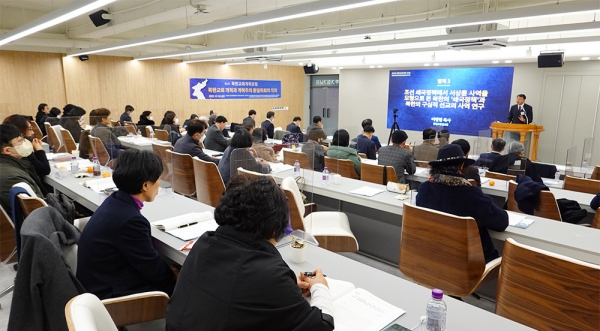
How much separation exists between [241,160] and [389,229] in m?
1.60

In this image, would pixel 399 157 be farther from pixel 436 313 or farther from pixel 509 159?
pixel 436 313

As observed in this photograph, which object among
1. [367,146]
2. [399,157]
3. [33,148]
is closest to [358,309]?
[399,157]

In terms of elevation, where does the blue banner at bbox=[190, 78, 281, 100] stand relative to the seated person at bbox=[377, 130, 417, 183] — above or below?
above

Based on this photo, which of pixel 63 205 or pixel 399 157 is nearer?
pixel 63 205

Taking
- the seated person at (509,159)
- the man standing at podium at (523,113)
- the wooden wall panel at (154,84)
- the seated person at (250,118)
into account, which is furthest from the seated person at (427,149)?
the wooden wall panel at (154,84)

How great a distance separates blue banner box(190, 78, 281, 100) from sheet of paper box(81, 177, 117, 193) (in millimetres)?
9607

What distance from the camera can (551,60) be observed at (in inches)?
311

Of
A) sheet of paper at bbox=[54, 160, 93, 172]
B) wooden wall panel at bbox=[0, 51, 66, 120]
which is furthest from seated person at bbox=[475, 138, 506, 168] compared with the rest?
wooden wall panel at bbox=[0, 51, 66, 120]

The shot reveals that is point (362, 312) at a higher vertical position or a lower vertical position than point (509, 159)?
lower

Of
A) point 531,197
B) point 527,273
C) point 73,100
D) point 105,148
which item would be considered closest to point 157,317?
point 527,273

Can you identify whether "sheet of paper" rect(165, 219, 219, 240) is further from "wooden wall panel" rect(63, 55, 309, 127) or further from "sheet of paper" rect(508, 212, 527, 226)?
"wooden wall panel" rect(63, 55, 309, 127)

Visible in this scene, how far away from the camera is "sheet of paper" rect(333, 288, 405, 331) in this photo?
4.76 feet

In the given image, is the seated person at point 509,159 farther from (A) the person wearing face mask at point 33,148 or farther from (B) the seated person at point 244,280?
(A) the person wearing face mask at point 33,148

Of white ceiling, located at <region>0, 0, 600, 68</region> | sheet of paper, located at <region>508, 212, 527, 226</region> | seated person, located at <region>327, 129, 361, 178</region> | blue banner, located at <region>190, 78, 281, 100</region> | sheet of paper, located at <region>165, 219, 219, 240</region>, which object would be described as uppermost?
white ceiling, located at <region>0, 0, 600, 68</region>
